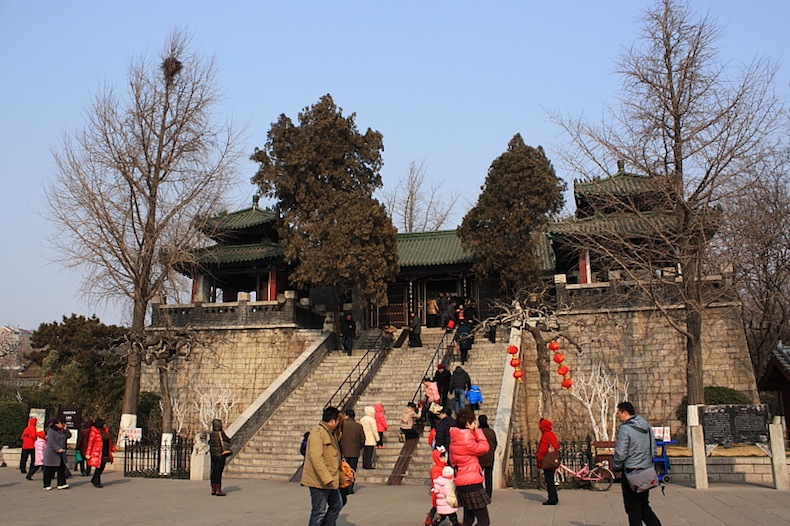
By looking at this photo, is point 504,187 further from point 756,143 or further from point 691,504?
point 691,504

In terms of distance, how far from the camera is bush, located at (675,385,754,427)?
1588 centimetres

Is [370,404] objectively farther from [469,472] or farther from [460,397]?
[469,472]

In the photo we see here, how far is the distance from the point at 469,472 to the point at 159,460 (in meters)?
8.21

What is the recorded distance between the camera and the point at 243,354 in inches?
861

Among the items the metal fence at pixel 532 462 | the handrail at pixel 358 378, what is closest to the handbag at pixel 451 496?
the metal fence at pixel 532 462

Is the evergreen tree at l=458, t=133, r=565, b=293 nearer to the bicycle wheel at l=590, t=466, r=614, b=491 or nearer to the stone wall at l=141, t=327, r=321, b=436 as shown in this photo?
the stone wall at l=141, t=327, r=321, b=436

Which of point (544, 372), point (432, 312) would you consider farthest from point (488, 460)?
point (432, 312)

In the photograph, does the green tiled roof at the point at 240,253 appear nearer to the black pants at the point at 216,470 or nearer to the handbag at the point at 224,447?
A: the handbag at the point at 224,447

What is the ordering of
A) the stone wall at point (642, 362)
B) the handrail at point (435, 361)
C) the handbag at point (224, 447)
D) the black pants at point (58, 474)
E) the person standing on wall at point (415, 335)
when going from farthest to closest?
the person standing on wall at point (415, 335), the stone wall at point (642, 362), the handrail at point (435, 361), the black pants at point (58, 474), the handbag at point (224, 447)

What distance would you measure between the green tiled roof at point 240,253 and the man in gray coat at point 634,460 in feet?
61.6

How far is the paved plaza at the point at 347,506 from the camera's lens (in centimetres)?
809

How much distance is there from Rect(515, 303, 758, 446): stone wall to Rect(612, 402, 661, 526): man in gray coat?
34.0 feet

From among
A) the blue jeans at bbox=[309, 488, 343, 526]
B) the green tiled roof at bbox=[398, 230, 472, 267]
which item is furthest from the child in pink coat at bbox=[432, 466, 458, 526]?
the green tiled roof at bbox=[398, 230, 472, 267]

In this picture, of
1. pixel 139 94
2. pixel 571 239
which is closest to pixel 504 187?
pixel 571 239
